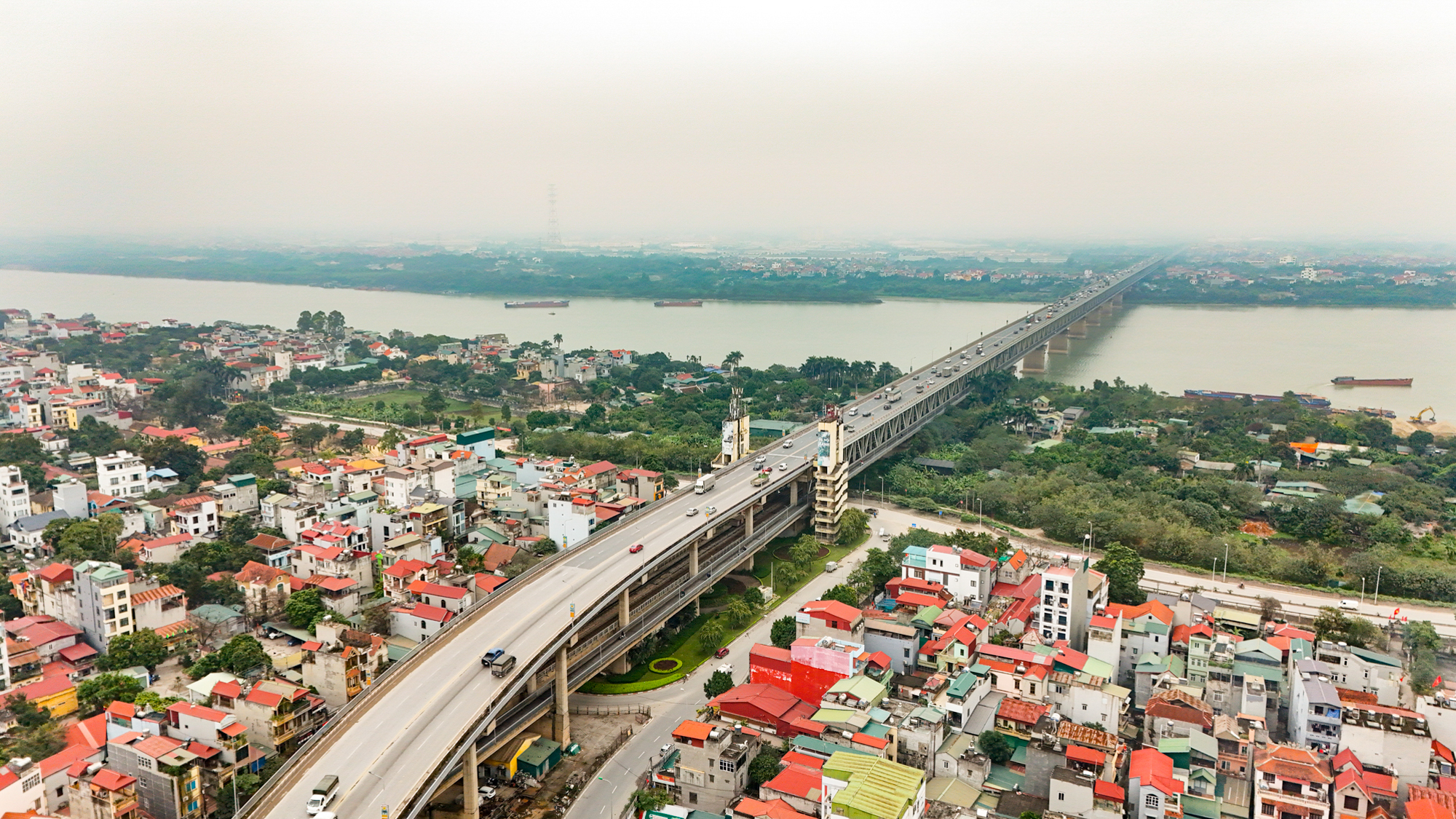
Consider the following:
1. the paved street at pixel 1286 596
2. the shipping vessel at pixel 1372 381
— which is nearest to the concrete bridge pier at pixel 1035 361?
the shipping vessel at pixel 1372 381

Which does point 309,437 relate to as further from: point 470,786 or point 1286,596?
point 1286,596

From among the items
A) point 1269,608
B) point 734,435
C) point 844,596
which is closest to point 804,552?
point 844,596

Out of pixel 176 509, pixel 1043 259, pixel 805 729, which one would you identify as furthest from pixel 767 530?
pixel 1043 259

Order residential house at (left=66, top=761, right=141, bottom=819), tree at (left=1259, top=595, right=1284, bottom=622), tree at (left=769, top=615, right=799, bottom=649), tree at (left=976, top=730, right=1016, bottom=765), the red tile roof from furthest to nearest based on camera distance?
tree at (left=1259, top=595, right=1284, bottom=622)
tree at (left=769, top=615, right=799, bottom=649)
the red tile roof
tree at (left=976, top=730, right=1016, bottom=765)
residential house at (left=66, top=761, right=141, bottom=819)

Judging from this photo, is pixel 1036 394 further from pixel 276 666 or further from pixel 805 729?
pixel 276 666

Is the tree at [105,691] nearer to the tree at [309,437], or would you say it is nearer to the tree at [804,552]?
the tree at [804,552]

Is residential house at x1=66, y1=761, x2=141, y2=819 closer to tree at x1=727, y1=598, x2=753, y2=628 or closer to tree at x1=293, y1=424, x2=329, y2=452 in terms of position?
tree at x1=727, y1=598, x2=753, y2=628

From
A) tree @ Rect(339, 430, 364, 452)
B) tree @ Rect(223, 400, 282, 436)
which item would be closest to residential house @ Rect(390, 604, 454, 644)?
tree @ Rect(339, 430, 364, 452)
